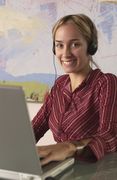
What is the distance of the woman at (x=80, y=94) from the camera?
5.14ft

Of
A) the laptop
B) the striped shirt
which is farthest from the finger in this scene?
the striped shirt

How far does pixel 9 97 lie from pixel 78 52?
765mm

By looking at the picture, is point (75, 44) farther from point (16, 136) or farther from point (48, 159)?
point (16, 136)

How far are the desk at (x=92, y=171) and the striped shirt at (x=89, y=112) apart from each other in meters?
0.10

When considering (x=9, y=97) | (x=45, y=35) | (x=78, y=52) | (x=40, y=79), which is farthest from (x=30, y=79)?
(x=9, y=97)

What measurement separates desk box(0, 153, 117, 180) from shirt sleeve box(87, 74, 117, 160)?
52mm

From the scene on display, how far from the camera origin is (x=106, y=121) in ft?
5.03

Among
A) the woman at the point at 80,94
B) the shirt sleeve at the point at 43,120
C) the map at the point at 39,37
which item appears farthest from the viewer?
the map at the point at 39,37

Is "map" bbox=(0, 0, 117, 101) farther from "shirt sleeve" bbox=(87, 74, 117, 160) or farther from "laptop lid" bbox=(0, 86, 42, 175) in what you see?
"laptop lid" bbox=(0, 86, 42, 175)

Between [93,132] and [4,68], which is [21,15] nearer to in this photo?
[4,68]

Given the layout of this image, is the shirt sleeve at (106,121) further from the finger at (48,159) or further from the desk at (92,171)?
the finger at (48,159)

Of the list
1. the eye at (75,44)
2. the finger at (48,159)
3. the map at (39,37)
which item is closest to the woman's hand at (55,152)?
the finger at (48,159)

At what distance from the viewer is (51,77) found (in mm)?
2742

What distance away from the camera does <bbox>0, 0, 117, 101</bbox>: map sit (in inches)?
99.7
